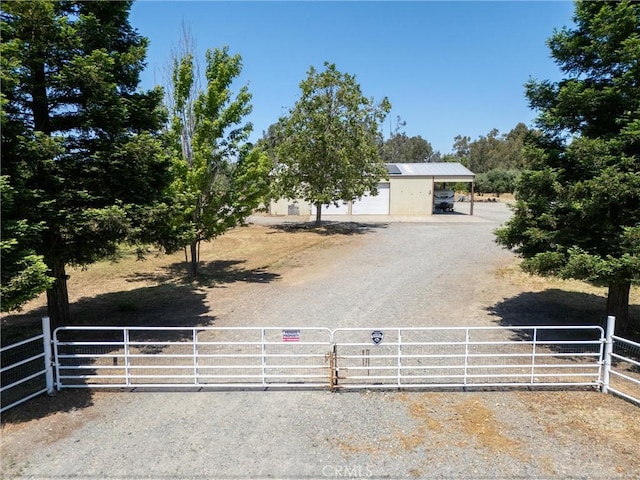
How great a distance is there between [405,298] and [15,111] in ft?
34.1

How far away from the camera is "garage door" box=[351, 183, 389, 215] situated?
3578 cm

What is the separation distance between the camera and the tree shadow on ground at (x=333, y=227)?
27.3m

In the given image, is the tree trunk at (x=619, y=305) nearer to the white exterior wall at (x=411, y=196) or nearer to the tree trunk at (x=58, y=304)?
the tree trunk at (x=58, y=304)

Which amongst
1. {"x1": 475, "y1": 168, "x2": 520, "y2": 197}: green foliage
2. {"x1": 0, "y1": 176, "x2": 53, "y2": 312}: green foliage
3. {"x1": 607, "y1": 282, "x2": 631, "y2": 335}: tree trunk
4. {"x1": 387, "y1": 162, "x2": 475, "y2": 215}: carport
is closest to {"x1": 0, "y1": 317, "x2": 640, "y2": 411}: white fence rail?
{"x1": 607, "y1": 282, "x2": 631, "y2": 335}: tree trunk

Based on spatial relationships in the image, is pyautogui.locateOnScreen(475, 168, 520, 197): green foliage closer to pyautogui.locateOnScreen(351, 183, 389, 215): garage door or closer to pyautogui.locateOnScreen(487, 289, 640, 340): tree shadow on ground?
pyautogui.locateOnScreen(351, 183, 389, 215): garage door

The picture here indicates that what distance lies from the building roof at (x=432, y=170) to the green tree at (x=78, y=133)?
92.6 feet

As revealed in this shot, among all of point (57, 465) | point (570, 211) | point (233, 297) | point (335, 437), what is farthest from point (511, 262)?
point (57, 465)

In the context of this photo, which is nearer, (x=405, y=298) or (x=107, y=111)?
(x=107, y=111)

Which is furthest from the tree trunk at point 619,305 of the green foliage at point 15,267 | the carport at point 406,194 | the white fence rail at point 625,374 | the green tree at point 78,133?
the carport at point 406,194

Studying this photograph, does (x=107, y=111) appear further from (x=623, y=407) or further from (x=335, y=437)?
(x=623, y=407)

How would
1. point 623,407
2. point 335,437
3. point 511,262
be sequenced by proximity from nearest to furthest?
point 335,437
point 623,407
point 511,262

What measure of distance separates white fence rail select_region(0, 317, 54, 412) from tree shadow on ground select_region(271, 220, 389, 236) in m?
19.7

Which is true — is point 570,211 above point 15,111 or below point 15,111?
below

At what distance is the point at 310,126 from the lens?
87.2 feet
